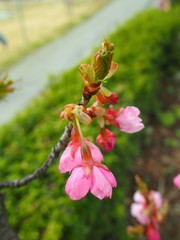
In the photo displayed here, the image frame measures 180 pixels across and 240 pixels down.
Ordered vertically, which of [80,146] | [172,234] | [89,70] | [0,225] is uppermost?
[89,70]

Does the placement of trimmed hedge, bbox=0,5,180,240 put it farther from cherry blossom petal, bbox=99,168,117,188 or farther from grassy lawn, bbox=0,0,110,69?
grassy lawn, bbox=0,0,110,69

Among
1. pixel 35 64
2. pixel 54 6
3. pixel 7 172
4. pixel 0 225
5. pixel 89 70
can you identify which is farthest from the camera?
pixel 54 6

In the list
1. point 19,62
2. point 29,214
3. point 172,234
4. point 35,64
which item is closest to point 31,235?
point 29,214

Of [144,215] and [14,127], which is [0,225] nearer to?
[144,215]

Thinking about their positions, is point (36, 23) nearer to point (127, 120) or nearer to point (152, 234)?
point (152, 234)

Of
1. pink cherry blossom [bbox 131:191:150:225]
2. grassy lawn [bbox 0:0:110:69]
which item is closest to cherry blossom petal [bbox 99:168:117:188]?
pink cherry blossom [bbox 131:191:150:225]

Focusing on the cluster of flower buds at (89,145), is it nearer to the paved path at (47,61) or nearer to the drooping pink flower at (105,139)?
the drooping pink flower at (105,139)
